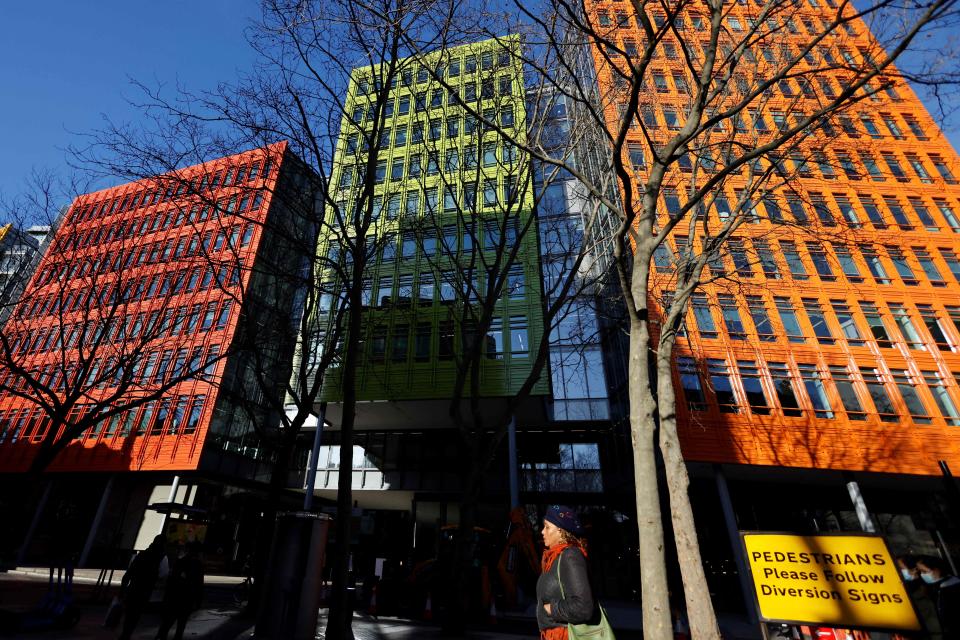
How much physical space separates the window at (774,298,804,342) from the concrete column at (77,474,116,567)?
36503 millimetres

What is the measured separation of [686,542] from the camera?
19.0ft

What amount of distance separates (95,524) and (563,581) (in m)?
31.0

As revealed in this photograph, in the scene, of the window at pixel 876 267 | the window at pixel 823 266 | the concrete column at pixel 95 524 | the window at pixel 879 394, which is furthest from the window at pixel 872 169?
the concrete column at pixel 95 524

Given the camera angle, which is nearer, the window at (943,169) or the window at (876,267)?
the window at (876,267)

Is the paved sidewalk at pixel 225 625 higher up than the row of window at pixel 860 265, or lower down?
lower down

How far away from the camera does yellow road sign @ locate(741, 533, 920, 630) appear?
4.23 m

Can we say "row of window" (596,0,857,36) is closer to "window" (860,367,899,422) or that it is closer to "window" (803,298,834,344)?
"window" (803,298,834,344)

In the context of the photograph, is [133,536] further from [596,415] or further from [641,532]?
[641,532]

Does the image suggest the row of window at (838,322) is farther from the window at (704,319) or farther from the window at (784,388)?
the window at (784,388)

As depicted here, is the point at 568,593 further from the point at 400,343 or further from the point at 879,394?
the point at 879,394

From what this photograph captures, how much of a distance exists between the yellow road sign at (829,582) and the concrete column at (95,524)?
31.4 metres

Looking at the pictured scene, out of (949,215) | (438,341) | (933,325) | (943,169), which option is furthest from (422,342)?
(943,169)

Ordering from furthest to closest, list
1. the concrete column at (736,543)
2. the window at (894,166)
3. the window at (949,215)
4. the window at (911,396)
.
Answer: the window at (894,166)
the window at (949,215)
the window at (911,396)
the concrete column at (736,543)

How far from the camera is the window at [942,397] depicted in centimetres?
1856
